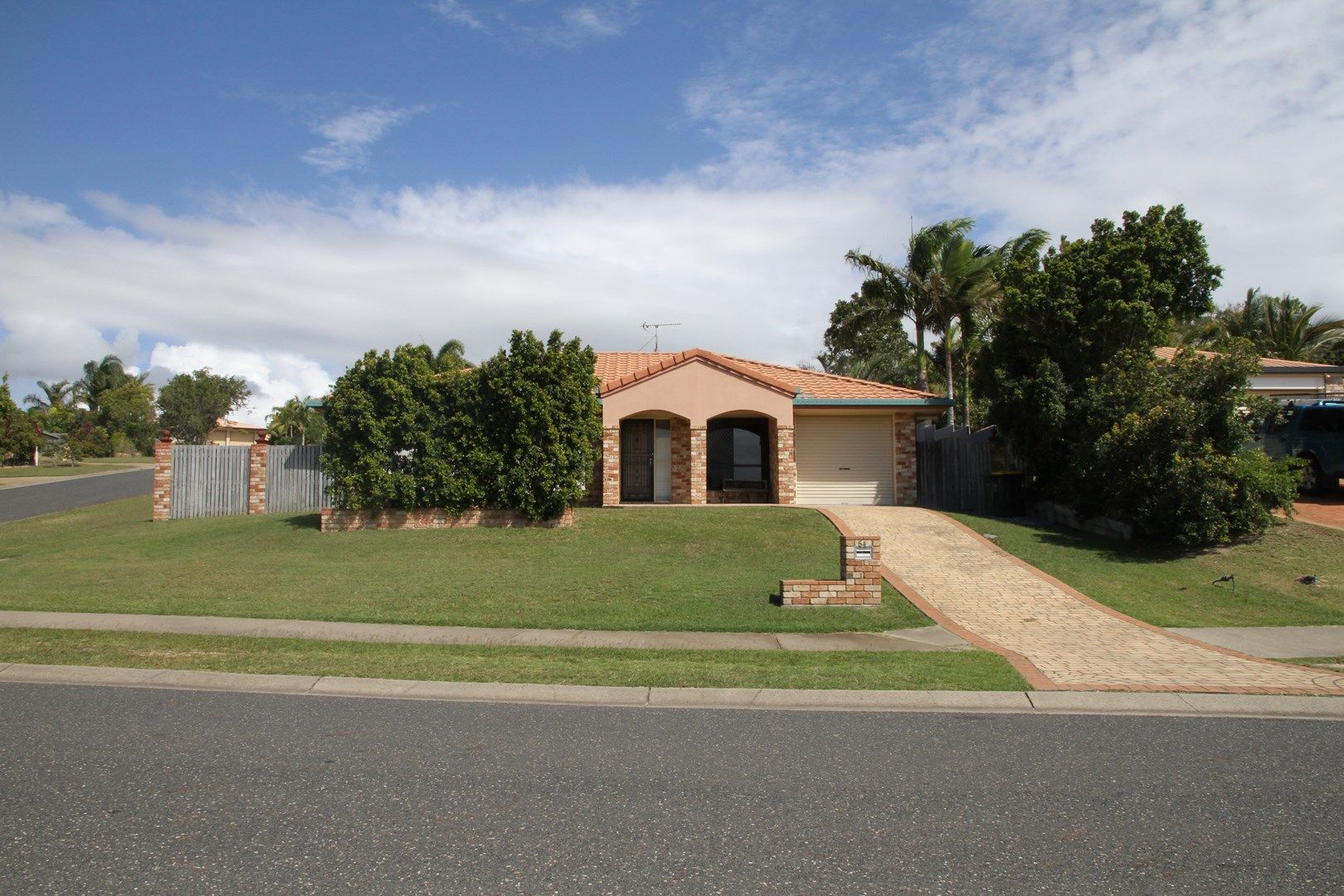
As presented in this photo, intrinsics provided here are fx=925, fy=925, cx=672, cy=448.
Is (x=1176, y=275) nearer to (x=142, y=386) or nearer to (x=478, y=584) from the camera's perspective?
(x=478, y=584)

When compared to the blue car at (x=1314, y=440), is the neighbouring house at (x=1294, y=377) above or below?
above

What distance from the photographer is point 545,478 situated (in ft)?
59.4

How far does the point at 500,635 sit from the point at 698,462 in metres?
11.1

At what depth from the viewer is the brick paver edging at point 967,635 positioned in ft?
28.0

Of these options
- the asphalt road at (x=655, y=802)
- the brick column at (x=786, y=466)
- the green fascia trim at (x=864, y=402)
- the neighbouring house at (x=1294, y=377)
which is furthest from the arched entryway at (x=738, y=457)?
the asphalt road at (x=655, y=802)

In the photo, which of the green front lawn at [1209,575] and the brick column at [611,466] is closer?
the green front lawn at [1209,575]

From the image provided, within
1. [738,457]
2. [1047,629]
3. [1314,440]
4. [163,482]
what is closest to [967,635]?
[1047,629]

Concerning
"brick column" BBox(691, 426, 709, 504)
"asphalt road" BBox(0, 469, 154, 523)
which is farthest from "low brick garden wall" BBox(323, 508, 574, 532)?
"asphalt road" BBox(0, 469, 154, 523)

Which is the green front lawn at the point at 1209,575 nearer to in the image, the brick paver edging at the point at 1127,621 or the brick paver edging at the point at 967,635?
the brick paver edging at the point at 1127,621

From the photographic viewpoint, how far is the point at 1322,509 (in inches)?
724

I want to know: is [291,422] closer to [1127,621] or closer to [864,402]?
[864,402]

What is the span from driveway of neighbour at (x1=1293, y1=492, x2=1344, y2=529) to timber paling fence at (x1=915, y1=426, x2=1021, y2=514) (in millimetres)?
5381

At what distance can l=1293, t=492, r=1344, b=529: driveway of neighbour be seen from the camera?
1697 cm

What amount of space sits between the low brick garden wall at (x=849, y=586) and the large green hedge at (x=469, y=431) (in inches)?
292
